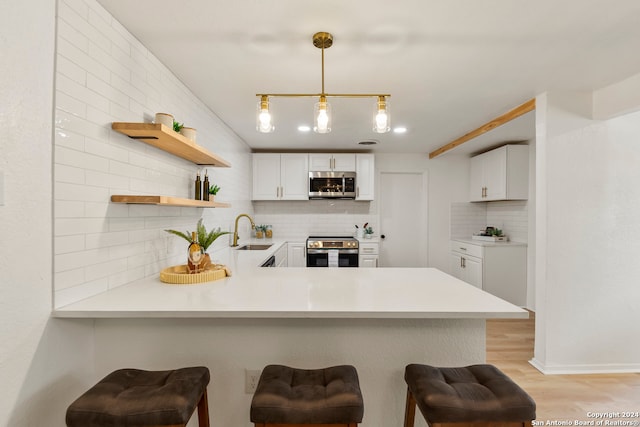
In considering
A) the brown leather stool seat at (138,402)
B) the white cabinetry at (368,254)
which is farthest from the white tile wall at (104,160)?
the white cabinetry at (368,254)

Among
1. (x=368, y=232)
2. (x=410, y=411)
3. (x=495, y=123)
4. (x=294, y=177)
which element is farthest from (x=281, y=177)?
(x=410, y=411)

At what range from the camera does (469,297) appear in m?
1.46

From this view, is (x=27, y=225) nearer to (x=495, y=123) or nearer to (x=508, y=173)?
(x=495, y=123)

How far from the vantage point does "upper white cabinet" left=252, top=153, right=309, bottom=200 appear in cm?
469

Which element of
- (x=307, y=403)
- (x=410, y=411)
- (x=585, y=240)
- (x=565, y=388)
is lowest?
(x=565, y=388)

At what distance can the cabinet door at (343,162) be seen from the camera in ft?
15.3

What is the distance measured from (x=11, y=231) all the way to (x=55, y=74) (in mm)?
651

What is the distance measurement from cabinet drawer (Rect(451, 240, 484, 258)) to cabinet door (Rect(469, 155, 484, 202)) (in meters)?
0.73

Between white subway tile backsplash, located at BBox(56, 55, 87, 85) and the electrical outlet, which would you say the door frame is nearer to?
the electrical outlet

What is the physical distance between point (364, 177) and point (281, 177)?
1256mm

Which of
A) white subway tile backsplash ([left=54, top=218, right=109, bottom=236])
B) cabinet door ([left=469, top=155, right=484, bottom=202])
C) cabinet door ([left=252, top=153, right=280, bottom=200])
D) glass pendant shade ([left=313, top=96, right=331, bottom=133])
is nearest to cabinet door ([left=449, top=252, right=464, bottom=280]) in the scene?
cabinet door ([left=469, top=155, right=484, bottom=202])

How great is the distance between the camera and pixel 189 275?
69.1 inches

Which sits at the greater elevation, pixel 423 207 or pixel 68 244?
pixel 423 207

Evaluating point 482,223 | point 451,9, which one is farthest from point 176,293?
point 482,223
